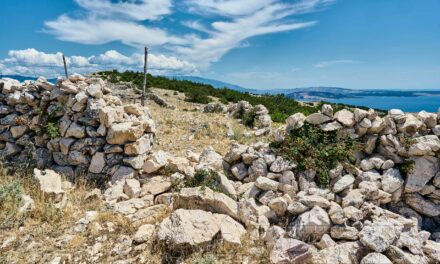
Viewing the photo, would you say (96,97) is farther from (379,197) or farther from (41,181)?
(379,197)

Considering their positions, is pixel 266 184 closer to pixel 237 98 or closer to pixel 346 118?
pixel 346 118

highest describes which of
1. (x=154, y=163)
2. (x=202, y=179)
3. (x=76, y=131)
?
(x=76, y=131)

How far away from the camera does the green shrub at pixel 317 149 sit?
7.43 metres

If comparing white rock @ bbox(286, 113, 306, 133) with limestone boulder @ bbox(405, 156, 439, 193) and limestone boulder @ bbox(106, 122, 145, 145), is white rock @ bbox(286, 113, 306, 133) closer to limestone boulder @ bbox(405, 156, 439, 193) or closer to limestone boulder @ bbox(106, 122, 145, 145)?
limestone boulder @ bbox(405, 156, 439, 193)

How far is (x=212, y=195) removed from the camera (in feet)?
20.4

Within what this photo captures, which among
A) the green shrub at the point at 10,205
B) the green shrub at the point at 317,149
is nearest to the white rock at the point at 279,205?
the green shrub at the point at 317,149

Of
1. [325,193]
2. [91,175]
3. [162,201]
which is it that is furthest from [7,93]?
[325,193]

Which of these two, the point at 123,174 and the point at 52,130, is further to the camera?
the point at 52,130

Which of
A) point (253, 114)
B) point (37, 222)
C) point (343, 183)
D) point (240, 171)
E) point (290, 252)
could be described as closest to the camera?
point (290, 252)

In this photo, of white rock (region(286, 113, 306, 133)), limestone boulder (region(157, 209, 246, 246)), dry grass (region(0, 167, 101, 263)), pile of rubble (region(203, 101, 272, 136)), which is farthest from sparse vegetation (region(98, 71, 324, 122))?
dry grass (region(0, 167, 101, 263))

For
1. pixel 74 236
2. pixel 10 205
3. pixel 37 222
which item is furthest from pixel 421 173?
pixel 10 205

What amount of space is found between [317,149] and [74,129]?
653cm

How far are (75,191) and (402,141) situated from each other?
823cm

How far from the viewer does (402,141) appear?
755 centimetres
